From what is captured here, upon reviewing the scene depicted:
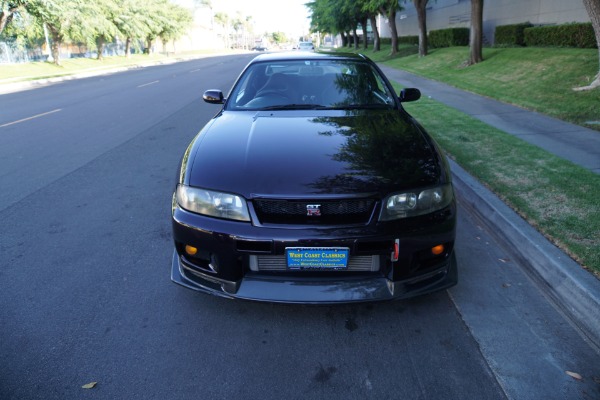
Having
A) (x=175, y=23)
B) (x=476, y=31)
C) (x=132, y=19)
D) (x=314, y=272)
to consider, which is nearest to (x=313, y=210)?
(x=314, y=272)

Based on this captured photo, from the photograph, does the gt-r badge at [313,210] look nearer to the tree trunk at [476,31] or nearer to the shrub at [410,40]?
the tree trunk at [476,31]

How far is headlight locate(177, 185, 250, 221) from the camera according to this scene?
2.68 meters

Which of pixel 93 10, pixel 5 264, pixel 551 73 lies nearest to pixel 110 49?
pixel 93 10

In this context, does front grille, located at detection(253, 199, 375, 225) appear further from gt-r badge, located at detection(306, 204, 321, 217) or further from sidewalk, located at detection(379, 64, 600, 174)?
sidewalk, located at detection(379, 64, 600, 174)

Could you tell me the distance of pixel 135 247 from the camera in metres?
4.00

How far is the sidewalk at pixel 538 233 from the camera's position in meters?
2.95

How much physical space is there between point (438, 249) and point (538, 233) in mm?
1501

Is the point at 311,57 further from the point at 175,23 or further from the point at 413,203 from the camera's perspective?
the point at 175,23

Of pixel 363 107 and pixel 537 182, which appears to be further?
pixel 537 182

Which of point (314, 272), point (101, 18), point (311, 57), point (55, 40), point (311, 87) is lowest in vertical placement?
point (314, 272)

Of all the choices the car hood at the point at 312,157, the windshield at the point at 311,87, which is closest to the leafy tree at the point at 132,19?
the windshield at the point at 311,87

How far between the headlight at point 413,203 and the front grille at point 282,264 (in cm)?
26

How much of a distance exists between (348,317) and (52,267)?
240 centimetres

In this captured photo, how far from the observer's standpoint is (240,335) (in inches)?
109
